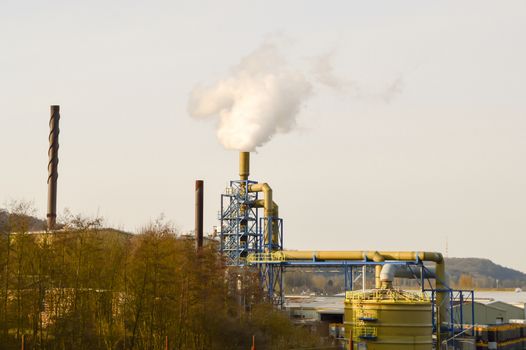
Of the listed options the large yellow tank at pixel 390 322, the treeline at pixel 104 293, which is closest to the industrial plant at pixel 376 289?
the large yellow tank at pixel 390 322

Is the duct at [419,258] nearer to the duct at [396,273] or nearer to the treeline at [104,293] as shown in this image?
the duct at [396,273]

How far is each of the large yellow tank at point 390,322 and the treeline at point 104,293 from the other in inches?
306

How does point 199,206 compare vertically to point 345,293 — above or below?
above

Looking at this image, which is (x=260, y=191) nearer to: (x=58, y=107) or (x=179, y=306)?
(x=58, y=107)

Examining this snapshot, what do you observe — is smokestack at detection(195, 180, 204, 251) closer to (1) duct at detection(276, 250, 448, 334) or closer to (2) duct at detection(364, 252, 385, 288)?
(1) duct at detection(276, 250, 448, 334)

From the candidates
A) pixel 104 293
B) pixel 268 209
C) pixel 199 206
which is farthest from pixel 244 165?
pixel 104 293

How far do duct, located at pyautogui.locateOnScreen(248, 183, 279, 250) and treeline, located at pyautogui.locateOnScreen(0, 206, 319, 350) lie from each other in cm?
1975

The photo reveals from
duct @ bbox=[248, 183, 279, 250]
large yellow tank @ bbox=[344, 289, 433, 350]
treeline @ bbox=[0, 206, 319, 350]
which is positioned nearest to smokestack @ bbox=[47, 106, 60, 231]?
duct @ bbox=[248, 183, 279, 250]

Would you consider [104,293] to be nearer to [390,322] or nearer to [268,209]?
[390,322]

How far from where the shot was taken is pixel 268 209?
236 feet

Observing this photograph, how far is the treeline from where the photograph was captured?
42469mm

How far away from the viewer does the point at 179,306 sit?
47906 mm

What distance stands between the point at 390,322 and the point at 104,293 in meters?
19.8

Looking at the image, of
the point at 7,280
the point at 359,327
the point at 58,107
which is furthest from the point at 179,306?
the point at 58,107
